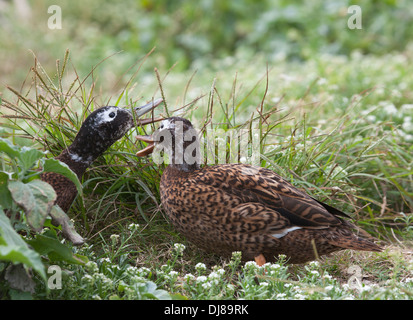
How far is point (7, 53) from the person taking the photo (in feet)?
26.5

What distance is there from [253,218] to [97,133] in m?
1.03

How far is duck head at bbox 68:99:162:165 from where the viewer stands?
310 cm

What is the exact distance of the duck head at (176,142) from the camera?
2977 mm

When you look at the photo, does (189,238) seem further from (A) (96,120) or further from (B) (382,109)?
(B) (382,109)

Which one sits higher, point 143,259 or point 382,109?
point 382,109

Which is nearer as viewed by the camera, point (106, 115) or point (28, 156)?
point (28, 156)

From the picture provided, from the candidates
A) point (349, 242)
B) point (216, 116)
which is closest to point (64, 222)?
point (349, 242)

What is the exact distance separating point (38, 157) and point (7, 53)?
6480 millimetres

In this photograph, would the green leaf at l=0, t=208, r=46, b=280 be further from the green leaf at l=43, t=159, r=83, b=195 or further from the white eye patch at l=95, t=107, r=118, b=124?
the white eye patch at l=95, t=107, r=118, b=124

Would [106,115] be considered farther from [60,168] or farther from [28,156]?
[28,156]

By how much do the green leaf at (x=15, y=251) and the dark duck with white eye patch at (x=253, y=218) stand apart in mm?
963

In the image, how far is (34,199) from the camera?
6.95ft

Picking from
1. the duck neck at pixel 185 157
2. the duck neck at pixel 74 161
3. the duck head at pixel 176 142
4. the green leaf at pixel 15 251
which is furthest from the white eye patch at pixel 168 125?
the green leaf at pixel 15 251
